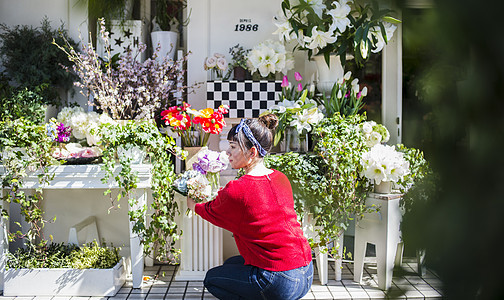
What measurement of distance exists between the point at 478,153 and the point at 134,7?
455 cm

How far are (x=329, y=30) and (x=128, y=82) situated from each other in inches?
63.2

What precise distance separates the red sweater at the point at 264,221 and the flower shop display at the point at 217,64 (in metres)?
1.66

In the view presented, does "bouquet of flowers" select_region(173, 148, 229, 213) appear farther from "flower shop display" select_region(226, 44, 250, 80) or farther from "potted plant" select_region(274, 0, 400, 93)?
"potted plant" select_region(274, 0, 400, 93)

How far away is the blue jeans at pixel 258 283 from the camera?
8.39 feet

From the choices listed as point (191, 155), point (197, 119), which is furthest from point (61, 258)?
point (197, 119)

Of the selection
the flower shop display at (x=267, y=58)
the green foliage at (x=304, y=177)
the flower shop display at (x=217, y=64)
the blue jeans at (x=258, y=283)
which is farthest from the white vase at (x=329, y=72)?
the blue jeans at (x=258, y=283)

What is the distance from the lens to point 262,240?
103 inches

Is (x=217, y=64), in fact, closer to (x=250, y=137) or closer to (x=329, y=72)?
(x=329, y=72)

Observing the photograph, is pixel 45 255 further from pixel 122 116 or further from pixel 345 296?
pixel 345 296

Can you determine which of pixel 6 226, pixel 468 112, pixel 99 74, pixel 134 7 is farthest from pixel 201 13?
pixel 468 112

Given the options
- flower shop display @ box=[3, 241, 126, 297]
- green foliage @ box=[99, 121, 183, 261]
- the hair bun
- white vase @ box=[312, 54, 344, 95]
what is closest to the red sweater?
the hair bun

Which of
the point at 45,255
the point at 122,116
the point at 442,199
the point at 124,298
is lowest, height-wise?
the point at 124,298

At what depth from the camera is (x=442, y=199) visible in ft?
1.35

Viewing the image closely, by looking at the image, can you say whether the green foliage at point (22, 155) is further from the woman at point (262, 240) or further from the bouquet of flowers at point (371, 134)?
the bouquet of flowers at point (371, 134)
